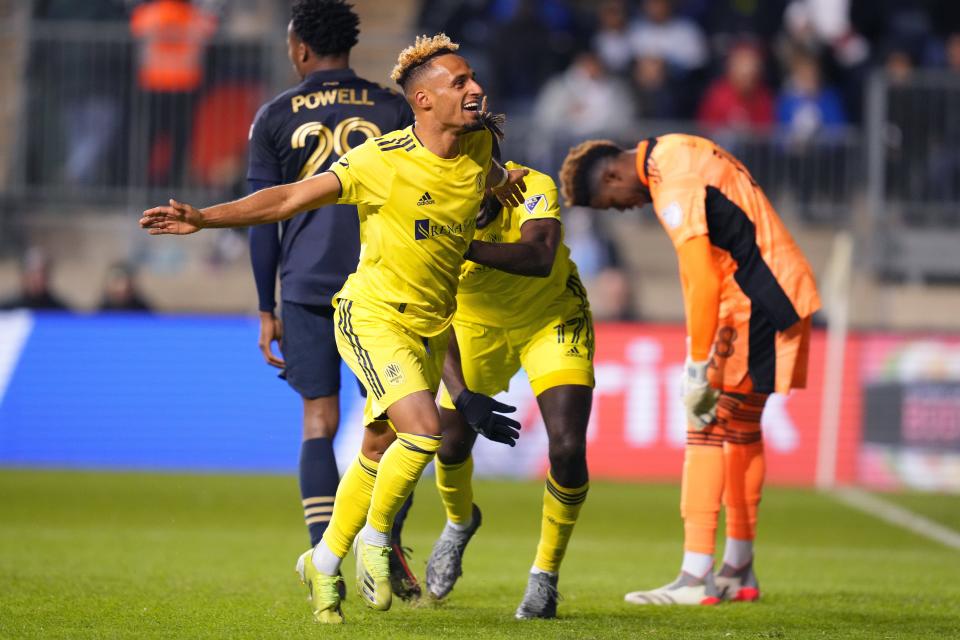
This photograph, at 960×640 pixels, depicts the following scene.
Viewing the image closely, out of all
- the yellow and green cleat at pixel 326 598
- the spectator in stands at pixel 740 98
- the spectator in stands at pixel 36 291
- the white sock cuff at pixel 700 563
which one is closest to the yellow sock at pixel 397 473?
the yellow and green cleat at pixel 326 598

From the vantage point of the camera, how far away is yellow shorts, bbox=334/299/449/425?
564cm

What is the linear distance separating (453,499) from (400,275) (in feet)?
4.62

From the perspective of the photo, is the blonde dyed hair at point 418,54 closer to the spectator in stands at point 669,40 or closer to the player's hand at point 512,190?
the player's hand at point 512,190

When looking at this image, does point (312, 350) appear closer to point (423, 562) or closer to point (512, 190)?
point (512, 190)

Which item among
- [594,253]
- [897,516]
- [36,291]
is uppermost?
[594,253]

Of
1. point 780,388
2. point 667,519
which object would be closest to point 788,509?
Result: point 667,519

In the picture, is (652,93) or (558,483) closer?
(558,483)

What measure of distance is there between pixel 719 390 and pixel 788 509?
189 inches

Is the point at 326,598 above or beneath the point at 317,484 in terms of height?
beneath

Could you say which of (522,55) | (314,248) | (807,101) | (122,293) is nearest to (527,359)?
(314,248)

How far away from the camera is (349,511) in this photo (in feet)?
19.1

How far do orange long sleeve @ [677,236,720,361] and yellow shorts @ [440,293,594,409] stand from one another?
48 centimetres

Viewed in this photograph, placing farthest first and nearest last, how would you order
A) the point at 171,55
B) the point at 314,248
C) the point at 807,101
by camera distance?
1. the point at 807,101
2. the point at 171,55
3. the point at 314,248

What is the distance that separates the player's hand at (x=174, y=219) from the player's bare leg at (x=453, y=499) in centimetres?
187
